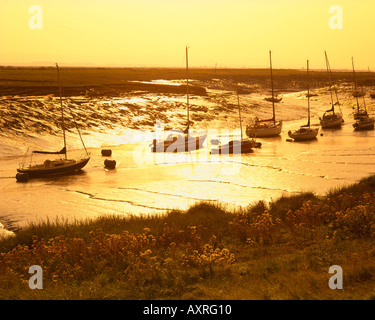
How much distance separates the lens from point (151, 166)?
3862 cm

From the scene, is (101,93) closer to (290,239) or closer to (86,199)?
(86,199)

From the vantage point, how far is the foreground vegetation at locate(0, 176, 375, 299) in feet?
31.3

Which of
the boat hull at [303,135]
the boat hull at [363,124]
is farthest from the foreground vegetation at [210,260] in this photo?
the boat hull at [363,124]

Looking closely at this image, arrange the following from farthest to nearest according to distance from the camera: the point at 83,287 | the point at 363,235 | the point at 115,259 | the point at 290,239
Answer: the point at 290,239
the point at 363,235
the point at 115,259
the point at 83,287

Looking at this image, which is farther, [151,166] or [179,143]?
[179,143]

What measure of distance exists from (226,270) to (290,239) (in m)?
3.67

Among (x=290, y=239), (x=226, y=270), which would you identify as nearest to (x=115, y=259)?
(x=226, y=270)

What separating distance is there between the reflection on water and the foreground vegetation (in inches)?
341

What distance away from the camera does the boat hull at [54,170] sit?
3441cm

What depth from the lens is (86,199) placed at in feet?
89.4

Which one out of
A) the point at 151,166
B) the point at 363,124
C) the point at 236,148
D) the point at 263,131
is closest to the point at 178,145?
the point at 236,148

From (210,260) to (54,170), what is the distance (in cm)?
2662

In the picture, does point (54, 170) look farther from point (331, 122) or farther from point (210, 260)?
point (331, 122)

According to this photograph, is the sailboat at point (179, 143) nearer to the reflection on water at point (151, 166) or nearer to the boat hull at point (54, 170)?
the reflection on water at point (151, 166)
